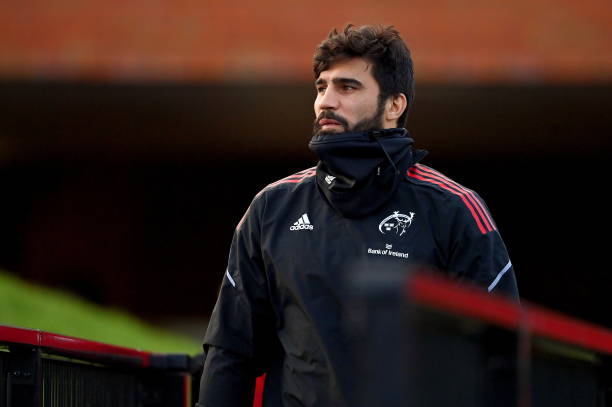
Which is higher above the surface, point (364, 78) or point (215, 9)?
point (215, 9)

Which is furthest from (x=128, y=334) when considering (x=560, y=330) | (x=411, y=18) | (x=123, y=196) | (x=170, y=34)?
(x=123, y=196)

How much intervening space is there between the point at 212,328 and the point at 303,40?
11.6 m

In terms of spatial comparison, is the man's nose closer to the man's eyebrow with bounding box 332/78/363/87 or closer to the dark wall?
the man's eyebrow with bounding box 332/78/363/87

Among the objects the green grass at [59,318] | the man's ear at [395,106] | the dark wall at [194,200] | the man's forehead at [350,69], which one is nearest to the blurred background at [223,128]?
the dark wall at [194,200]

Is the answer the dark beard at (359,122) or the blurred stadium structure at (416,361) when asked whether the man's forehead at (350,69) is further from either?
the blurred stadium structure at (416,361)

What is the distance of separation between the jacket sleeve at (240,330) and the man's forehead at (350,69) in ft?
1.65

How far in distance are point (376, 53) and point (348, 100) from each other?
19cm

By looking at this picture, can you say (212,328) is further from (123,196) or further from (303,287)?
(123,196)

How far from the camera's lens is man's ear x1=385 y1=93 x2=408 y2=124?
3568 millimetres

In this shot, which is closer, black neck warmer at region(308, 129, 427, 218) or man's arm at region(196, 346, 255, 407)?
black neck warmer at region(308, 129, 427, 218)

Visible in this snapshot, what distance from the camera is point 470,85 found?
1491 cm

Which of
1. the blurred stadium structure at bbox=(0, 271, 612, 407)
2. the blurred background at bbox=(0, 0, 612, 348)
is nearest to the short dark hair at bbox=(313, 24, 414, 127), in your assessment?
the blurred stadium structure at bbox=(0, 271, 612, 407)

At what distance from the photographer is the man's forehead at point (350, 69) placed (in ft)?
11.5

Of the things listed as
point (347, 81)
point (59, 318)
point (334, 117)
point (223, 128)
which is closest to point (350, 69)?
point (347, 81)
